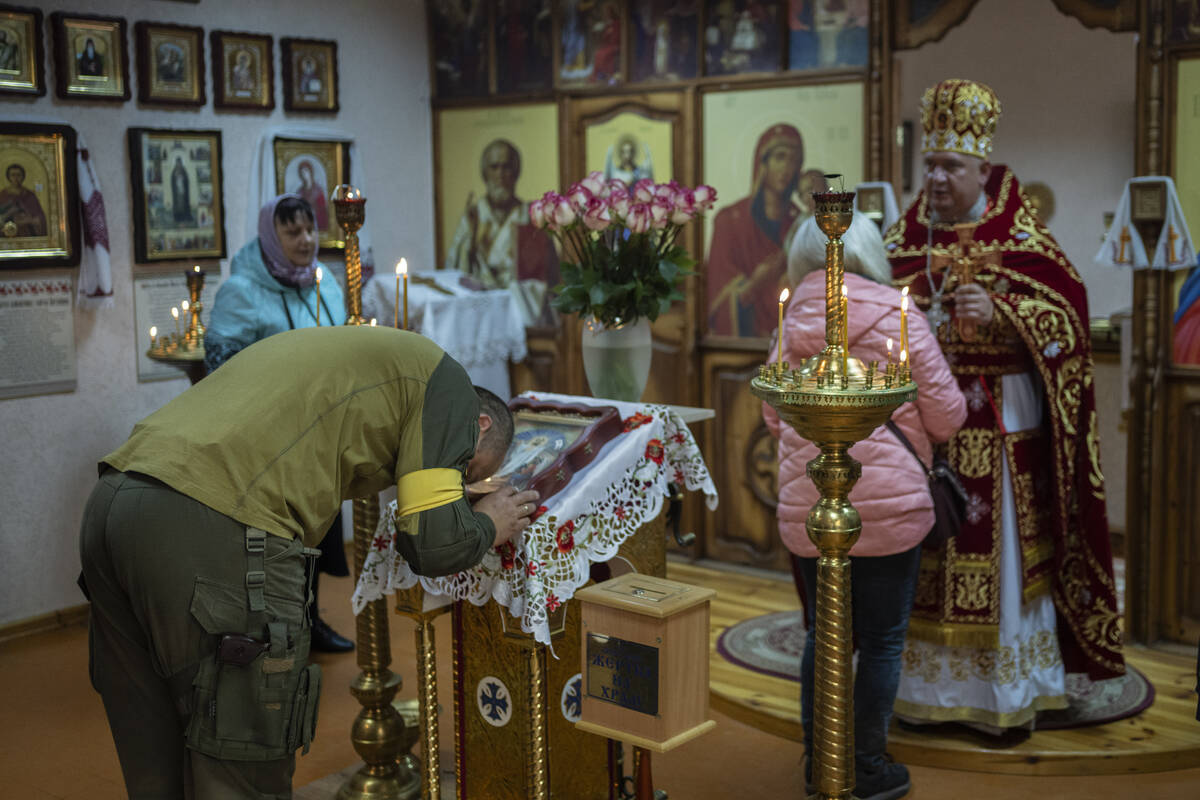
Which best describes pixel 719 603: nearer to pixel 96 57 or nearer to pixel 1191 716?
pixel 1191 716

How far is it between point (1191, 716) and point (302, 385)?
3.16 metres

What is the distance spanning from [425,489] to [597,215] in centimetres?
130

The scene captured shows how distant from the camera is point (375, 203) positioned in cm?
655

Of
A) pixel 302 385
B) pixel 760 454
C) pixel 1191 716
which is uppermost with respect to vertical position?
pixel 302 385

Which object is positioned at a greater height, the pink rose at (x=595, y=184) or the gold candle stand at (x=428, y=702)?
the pink rose at (x=595, y=184)

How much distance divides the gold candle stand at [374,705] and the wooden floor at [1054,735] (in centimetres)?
122

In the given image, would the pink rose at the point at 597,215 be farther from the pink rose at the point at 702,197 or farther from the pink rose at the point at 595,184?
the pink rose at the point at 702,197

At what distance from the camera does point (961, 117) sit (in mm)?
3926

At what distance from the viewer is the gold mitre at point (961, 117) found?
3.92m

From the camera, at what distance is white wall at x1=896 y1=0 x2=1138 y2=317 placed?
756 centimetres

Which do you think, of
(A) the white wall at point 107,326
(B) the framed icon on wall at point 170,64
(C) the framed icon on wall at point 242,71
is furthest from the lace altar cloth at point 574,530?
(C) the framed icon on wall at point 242,71

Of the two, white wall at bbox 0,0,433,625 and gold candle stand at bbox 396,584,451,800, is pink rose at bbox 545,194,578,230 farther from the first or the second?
white wall at bbox 0,0,433,625

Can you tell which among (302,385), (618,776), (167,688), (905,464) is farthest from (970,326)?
(167,688)

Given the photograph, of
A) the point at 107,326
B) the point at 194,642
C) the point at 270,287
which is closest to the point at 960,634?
the point at 194,642
